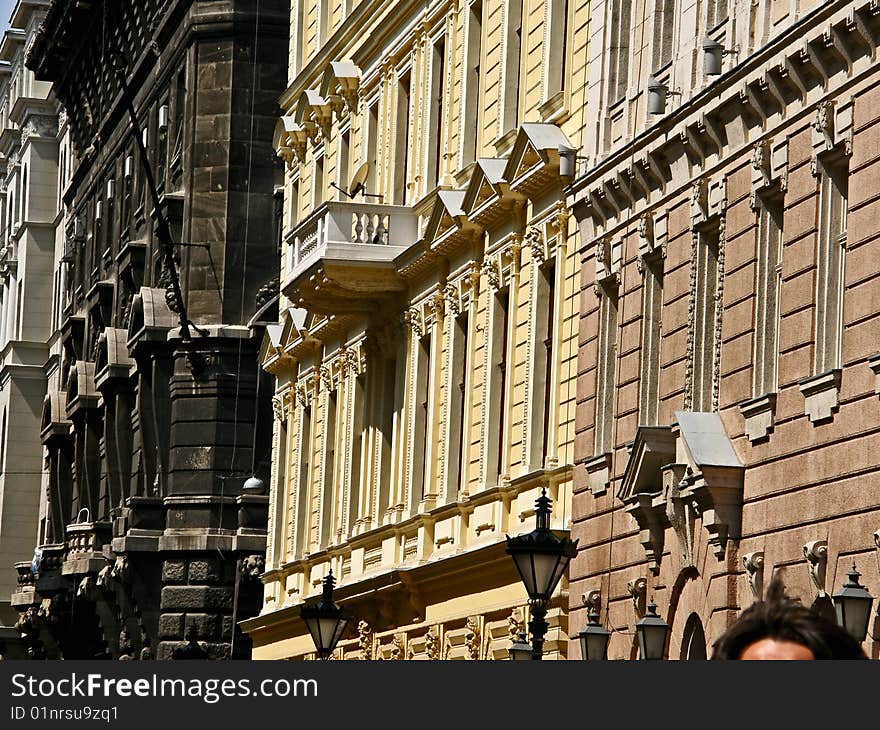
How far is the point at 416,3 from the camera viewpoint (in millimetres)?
32219

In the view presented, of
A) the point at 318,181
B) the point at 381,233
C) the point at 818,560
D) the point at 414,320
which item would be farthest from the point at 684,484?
the point at 318,181

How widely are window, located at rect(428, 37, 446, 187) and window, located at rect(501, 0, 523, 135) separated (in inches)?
135

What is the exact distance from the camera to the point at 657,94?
2161 centimetres

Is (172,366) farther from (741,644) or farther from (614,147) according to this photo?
(741,644)

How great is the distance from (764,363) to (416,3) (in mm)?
14889

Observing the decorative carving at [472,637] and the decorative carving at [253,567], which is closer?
the decorative carving at [472,637]

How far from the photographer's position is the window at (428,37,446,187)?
1218 inches

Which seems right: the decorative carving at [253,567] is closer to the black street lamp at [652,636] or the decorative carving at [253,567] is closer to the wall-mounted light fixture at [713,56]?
the wall-mounted light fixture at [713,56]

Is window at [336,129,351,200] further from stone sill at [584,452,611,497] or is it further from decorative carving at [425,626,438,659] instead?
stone sill at [584,452,611,497]

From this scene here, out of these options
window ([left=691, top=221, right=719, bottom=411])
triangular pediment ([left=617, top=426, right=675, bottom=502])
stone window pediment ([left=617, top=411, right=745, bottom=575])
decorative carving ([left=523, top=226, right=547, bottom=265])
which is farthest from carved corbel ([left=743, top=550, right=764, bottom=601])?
decorative carving ([left=523, top=226, right=547, bottom=265])

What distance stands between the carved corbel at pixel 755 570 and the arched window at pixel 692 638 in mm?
1417

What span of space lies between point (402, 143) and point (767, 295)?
15.1m

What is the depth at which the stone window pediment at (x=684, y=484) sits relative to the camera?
18922 mm

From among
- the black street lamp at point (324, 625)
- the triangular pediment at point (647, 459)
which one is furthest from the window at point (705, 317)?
the black street lamp at point (324, 625)
